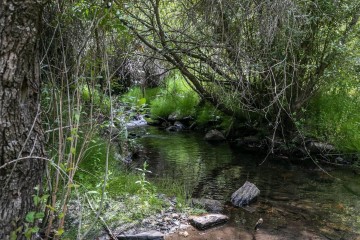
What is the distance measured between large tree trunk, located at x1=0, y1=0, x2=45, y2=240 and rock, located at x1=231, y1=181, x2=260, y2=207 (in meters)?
3.76

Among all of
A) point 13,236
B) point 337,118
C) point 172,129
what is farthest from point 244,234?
point 172,129

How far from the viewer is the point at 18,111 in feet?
9.93

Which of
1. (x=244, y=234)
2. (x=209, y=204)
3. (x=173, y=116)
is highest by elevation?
(x=173, y=116)

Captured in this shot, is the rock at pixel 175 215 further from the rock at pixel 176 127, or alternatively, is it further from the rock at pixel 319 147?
the rock at pixel 176 127

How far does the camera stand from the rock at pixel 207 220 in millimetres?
5164

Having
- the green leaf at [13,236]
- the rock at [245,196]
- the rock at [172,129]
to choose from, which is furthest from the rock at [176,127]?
the green leaf at [13,236]

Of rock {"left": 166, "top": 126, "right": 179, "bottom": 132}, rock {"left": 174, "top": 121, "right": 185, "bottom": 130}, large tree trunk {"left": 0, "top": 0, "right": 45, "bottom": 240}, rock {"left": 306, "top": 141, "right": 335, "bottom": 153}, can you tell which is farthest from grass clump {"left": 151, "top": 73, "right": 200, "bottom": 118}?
large tree trunk {"left": 0, "top": 0, "right": 45, "bottom": 240}

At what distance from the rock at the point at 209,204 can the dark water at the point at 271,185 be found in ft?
0.51

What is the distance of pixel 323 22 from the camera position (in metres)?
8.22

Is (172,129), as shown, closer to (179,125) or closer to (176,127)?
(176,127)

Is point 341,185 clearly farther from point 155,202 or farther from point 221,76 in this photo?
point 155,202

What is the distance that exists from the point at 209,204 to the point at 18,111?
3611 millimetres

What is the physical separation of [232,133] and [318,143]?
2859 millimetres

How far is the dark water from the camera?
5621mm
